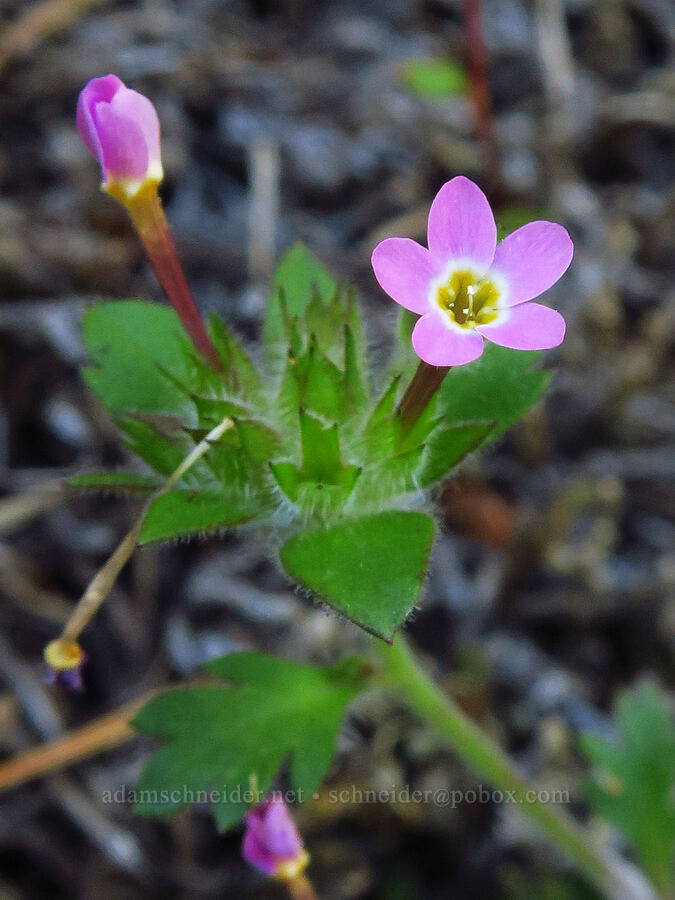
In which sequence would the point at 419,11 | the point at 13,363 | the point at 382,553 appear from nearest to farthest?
the point at 382,553 → the point at 13,363 → the point at 419,11

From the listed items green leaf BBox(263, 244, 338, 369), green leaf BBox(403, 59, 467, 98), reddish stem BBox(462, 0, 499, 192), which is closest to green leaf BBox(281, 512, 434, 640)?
green leaf BBox(263, 244, 338, 369)

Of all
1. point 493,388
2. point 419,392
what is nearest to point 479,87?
point 493,388

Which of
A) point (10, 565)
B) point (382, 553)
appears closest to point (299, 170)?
point (10, 565)

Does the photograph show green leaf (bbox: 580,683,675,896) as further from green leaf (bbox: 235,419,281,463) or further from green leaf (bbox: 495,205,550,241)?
green leaf (bbox: 495,205,550,241)

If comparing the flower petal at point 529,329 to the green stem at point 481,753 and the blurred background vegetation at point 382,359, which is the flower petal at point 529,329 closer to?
the blurred background vegetation at point 382,359

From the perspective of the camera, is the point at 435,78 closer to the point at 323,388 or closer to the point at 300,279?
Answer: the point at 300,279

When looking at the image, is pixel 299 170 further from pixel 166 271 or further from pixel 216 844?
pixel 216 844

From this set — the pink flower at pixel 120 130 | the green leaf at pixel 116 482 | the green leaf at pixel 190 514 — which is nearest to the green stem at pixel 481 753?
the green leaf at pixel 190 514
